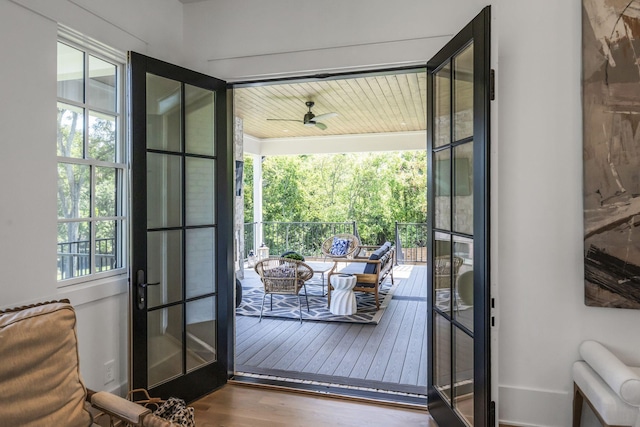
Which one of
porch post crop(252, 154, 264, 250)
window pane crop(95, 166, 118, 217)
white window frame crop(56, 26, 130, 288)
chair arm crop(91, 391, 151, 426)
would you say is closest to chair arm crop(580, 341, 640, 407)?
chair arm crop(91, 391, 151, 426)

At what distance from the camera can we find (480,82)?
6.64 ft

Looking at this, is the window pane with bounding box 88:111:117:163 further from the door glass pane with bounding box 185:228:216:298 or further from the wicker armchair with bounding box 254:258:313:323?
the wicker armchair with bounding box 254:258:313:323

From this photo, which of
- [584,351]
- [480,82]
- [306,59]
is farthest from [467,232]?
[306,59]

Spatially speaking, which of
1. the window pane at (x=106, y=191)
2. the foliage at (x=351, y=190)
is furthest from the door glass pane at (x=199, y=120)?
the foliage at (x=351, y=190)

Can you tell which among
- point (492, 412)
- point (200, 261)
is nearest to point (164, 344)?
point (200, 261)

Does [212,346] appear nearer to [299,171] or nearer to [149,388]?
[149,388]

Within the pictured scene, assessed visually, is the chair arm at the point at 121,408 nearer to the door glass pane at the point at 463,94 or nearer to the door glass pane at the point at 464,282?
the door glass pane at the point at 464,282

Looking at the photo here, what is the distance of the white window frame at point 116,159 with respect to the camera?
7.66 feet

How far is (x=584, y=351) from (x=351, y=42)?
2401mm

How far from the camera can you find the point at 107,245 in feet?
8.70

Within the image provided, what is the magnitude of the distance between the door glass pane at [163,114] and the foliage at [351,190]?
976 cm

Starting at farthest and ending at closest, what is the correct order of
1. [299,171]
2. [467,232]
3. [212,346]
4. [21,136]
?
[299,171] → [212,346] → [467,232] → [21,136]

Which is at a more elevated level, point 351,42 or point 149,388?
point 351,42

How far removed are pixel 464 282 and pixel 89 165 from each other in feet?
7.78
